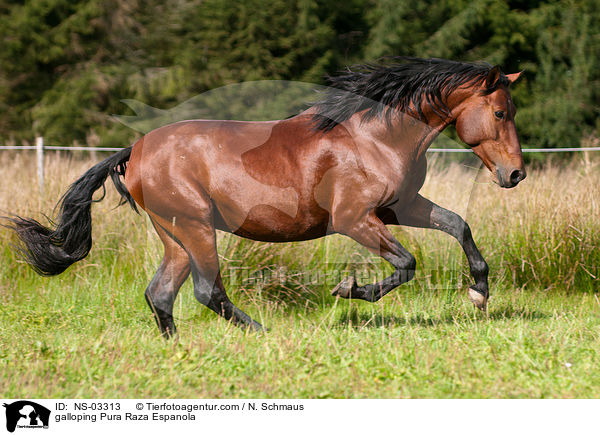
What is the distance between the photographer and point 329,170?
434 centimetres

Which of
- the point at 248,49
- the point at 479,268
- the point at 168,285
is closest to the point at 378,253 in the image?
the point at 479,268

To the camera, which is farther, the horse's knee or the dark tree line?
the dark tree line

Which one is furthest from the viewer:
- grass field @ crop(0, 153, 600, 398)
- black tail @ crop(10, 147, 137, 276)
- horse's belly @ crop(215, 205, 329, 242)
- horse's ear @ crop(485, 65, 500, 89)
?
black tail @ crop(10, 147, 137, 276)

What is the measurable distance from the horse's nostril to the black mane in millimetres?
633

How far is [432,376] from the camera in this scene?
3.42 metres

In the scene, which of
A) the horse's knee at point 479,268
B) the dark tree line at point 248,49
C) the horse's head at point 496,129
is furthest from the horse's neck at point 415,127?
the dark tree line at point 248,49

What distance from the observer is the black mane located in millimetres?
4371

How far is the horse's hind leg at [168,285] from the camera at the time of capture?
4426 millimetres

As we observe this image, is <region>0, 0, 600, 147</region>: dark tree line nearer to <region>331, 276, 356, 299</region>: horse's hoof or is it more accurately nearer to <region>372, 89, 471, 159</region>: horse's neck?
<region>372, 89, 471, 159</region>: horse's neck

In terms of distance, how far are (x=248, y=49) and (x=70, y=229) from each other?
1298 centimetres

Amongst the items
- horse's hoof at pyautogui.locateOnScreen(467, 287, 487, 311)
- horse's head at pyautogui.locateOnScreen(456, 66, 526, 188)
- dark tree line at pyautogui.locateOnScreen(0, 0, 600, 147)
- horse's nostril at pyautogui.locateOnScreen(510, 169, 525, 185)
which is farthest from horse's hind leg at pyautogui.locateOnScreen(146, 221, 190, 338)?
dark tree line at pyautogui.locateOnScreen(0, 0, 600, 147)

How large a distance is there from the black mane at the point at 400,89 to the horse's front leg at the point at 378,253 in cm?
76

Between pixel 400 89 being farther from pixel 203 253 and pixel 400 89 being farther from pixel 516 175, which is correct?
pixel 203 253

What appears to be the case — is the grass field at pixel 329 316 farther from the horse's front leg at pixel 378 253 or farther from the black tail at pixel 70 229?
the black tail at pixel 70 229
